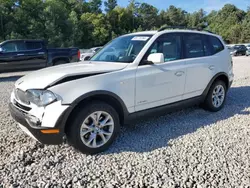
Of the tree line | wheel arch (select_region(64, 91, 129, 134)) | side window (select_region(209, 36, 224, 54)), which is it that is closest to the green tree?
the tree line

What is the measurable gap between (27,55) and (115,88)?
909 centimetres

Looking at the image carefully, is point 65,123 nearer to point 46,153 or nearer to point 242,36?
point 46,153

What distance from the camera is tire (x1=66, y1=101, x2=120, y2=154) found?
3144 millimetres

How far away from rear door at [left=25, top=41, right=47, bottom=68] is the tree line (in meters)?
26.6

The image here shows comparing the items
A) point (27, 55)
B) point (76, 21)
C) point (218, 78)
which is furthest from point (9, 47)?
point (76, 21)

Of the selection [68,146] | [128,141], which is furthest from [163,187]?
[68,146]

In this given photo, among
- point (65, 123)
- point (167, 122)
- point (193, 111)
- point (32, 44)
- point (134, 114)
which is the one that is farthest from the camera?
point (32, 44)

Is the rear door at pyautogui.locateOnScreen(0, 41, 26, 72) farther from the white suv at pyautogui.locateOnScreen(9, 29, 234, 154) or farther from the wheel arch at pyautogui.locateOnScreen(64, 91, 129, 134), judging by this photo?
the wheel arch at pyautogui.locateOnScreen(64, 91, 129, 134)

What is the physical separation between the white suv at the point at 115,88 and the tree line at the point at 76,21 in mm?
35410

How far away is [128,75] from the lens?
3.54 meters

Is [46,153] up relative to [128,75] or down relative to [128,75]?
down

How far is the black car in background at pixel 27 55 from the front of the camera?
1084 centimetres

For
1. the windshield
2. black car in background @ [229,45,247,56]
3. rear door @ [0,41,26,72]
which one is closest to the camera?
the windshield

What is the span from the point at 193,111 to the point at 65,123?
122 inches
